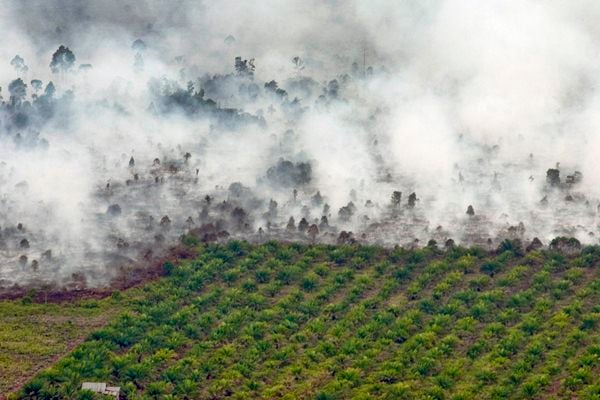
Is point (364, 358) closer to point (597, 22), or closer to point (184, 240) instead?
point (184, 240)

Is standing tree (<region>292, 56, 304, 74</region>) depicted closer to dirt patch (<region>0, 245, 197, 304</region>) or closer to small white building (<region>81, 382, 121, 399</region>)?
dirt patch (<region>0, 245, 197, 304</region>)

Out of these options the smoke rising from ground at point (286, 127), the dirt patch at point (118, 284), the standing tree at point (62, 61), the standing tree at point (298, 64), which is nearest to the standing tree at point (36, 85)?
the smoke rising from ground at point (286, 127)

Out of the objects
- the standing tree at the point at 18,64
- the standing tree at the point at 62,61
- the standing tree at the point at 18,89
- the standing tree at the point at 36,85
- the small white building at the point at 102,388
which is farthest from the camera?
the standing tree at the point at 18,64

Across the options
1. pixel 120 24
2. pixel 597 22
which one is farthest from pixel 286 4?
pixel 597 22

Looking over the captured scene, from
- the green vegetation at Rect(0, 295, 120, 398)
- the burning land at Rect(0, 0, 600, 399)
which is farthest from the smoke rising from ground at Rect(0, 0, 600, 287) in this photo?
the green vegetation at Rect(0, 295, 120, 398)

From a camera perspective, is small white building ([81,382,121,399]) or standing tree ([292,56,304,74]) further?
standing tree ([292,56,304,74])

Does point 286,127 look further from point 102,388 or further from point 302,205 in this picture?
point 102,388

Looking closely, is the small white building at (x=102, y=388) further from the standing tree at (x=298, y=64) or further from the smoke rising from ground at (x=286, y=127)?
the standing tree at (x=298, y=64)
